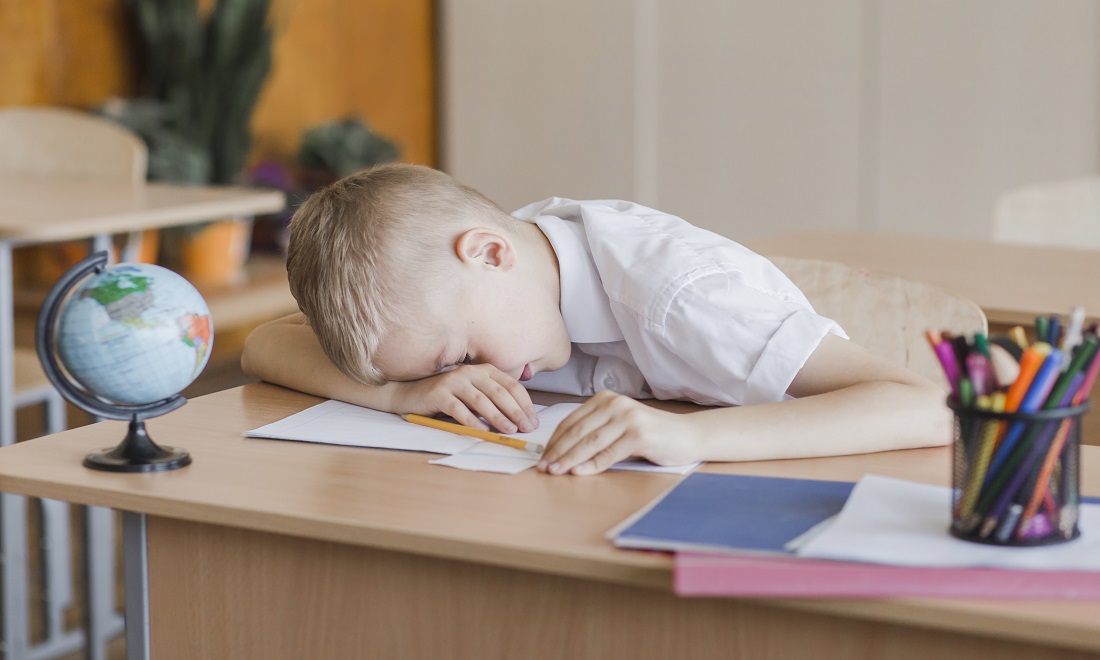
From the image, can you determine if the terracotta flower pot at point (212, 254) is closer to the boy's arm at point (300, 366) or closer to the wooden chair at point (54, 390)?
the wooden chair at point (54, 390)

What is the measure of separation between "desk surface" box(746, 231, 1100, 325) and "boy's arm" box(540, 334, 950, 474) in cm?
65

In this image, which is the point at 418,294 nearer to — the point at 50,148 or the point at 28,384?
the point at 28,384

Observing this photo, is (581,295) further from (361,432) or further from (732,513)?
(732,513)

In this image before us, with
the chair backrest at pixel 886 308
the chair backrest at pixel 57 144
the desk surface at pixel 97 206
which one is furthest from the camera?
the chair backrest at pixel 57 144

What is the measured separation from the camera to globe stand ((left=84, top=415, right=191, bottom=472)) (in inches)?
40.0

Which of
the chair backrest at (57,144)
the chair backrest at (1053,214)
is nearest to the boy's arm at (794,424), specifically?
the chair backrest at (1053,214)

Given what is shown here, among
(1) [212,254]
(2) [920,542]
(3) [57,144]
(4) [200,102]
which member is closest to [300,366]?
(2) [920,542]

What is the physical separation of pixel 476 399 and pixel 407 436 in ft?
0.23

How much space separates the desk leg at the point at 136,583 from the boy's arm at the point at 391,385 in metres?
0.27

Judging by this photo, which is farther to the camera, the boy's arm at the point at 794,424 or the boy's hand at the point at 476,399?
the boy's hand at the point at 476,399

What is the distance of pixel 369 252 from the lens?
111cm

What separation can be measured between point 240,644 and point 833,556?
1.70ft

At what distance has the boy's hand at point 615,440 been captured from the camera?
99cm

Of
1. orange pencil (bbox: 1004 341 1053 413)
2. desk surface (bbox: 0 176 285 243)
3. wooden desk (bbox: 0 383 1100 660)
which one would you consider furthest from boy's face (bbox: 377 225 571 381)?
desk surface (bbox: 0 176 285 243)
